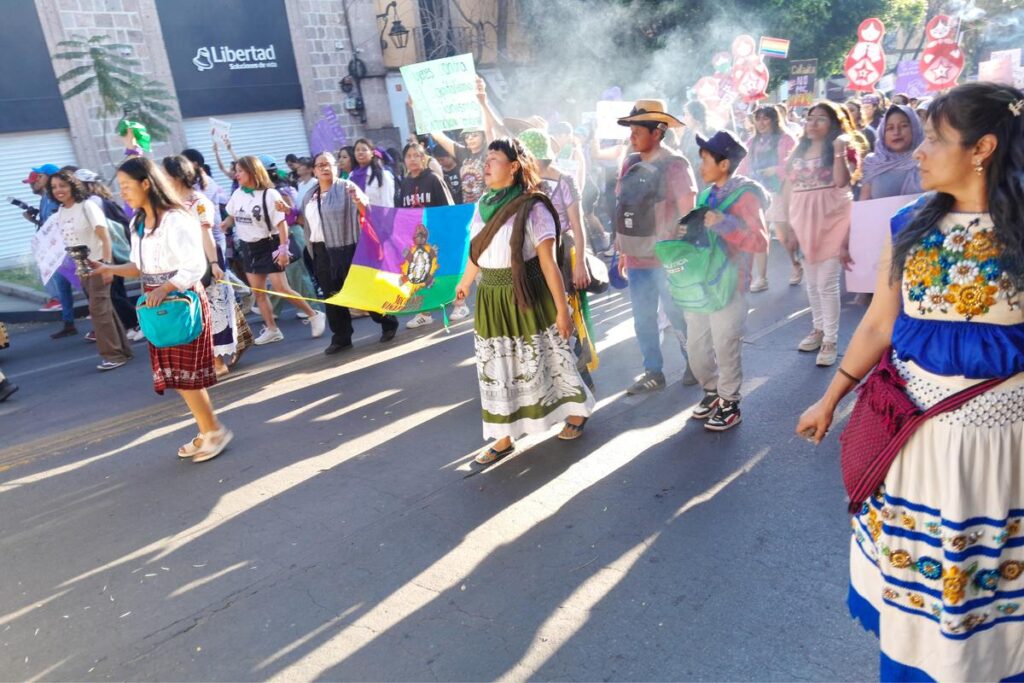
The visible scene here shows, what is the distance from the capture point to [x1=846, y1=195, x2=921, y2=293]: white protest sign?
5492mm

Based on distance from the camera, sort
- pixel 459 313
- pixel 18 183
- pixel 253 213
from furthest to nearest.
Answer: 1. pixel 18 183
2. pixel 459 313
3. pixel 253 213

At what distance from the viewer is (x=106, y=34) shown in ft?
50.3

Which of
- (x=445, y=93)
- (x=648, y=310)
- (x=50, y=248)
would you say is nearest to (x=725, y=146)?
(x=648, y=310)

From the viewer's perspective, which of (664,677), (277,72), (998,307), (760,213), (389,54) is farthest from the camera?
(389,54)

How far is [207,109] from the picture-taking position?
1705 centimetres

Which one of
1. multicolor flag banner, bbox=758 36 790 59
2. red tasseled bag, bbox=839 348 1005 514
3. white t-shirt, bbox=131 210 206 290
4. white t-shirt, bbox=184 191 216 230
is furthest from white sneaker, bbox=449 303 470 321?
multicolor flag banner, bbox=758 36 790 59

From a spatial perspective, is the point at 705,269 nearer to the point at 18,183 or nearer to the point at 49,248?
the point at 49,248

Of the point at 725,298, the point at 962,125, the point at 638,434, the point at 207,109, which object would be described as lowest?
the point at 638,434

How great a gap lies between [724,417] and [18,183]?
15.0m

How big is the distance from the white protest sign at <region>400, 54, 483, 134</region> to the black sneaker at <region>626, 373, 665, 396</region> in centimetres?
303

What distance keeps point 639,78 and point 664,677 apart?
68.2 ft

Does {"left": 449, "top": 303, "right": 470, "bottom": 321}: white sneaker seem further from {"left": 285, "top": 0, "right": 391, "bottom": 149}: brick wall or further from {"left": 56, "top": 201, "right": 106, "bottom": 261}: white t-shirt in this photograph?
{"left": 285, "top": 0, "right": 391, "bottom": 149}: brick wall

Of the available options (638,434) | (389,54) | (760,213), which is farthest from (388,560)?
(389,54)

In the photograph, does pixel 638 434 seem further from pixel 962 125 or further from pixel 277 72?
pixel 277 72
